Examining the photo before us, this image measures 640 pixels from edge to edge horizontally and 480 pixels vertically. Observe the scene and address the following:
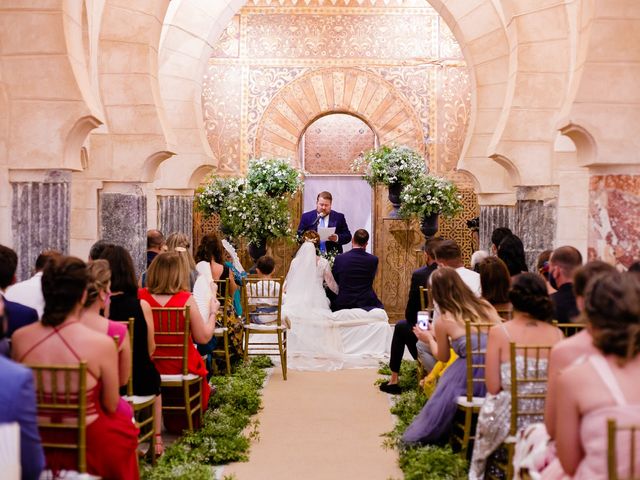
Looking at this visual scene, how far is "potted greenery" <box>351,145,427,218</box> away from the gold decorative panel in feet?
14.2

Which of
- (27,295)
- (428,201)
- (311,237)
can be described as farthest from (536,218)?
(27,295)

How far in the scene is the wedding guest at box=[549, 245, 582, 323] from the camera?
5.93 metres

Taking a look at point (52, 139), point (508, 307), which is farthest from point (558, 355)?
point (52, 139)

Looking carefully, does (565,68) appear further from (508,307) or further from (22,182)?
(22,182)

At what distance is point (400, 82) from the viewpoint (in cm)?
1599

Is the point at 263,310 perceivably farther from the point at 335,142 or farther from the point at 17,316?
the point at 335,142

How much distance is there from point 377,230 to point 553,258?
31.1ft

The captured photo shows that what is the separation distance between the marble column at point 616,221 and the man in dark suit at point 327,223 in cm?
651

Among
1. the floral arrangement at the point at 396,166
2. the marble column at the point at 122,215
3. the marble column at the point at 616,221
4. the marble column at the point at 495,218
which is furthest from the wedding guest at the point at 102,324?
the floral arrangement at the point at 396,166

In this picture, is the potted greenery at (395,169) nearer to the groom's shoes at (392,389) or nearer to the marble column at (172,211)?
the marble column at (172,211)

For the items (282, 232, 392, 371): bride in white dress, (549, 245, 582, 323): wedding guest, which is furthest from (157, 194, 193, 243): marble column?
(549, 245, 582, 323): wedding guest

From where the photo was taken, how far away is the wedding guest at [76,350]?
151 inches

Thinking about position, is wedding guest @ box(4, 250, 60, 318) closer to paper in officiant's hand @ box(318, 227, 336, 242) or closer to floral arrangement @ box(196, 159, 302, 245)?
floral arrangement @ box(196, 159, 302, 245)

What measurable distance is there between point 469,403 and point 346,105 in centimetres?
1099
